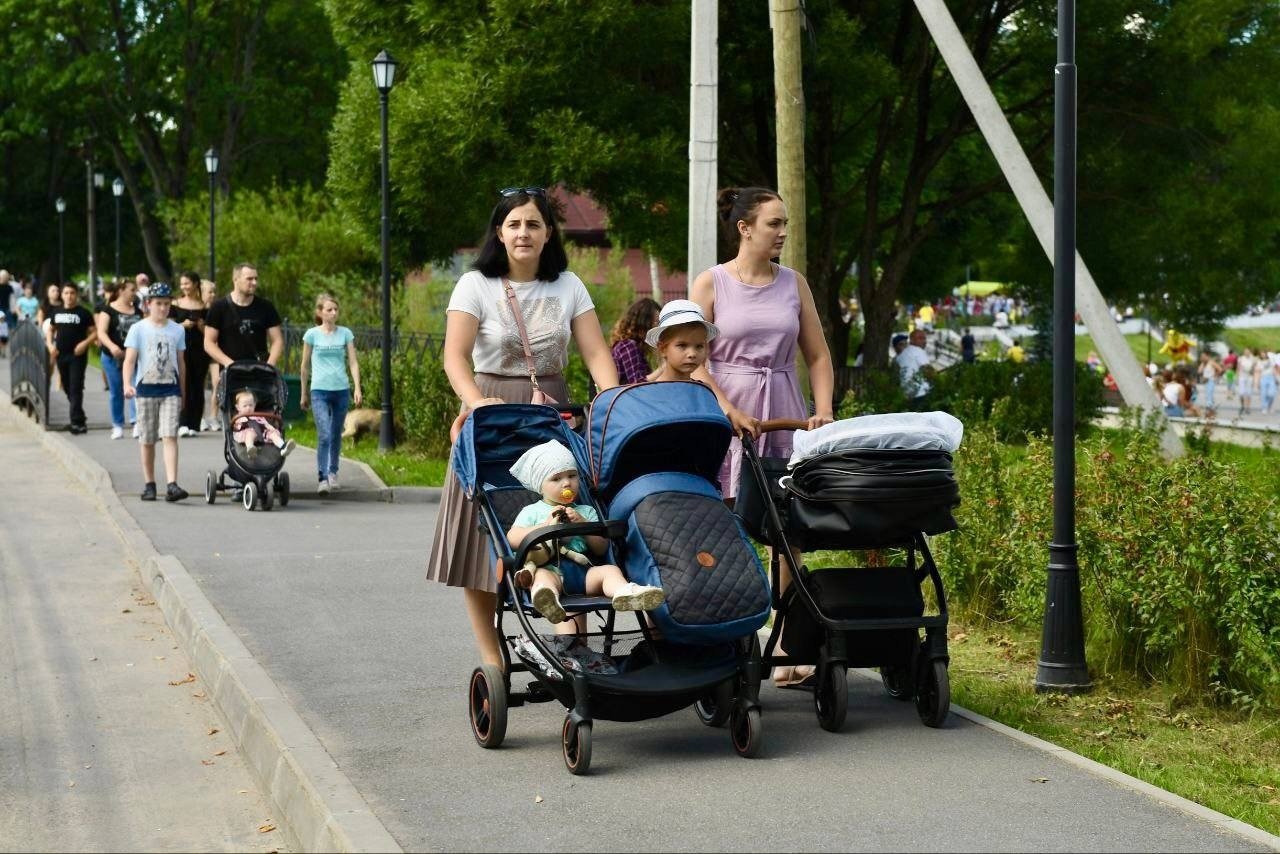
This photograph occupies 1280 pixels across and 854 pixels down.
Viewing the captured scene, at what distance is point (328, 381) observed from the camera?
15734mm

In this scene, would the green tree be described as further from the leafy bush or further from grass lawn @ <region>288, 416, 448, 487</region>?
the leafy bush

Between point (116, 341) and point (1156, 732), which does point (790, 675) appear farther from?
point (116, 341)

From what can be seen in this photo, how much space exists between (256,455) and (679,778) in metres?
9.40

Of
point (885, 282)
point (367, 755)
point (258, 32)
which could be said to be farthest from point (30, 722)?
point (258, 32)

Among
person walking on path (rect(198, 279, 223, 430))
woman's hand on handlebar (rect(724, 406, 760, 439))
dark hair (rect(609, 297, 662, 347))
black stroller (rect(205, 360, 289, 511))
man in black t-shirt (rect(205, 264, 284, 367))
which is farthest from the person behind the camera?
person walking on path (rect(198, 279, 223, 430))

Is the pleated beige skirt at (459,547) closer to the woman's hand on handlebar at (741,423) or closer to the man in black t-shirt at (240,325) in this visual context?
the woman's hand on handlebar at (741,423)

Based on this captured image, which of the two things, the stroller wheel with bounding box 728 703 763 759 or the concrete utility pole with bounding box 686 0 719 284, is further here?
the concrete utility pole with bounding box 686 0 719 284

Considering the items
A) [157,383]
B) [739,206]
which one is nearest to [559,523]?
[739,206]

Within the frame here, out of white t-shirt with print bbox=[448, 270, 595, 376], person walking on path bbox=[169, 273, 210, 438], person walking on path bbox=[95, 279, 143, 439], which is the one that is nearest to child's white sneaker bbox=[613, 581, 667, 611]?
white t-shirt with print bbox=[448, 270, 595, 376]

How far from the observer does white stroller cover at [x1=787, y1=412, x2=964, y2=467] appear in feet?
21.9

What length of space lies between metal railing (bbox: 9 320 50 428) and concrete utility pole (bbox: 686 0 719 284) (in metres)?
11.9

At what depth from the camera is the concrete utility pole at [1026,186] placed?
536 inches

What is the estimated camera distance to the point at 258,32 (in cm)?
4988

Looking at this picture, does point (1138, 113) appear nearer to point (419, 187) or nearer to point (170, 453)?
point (419, 187)
